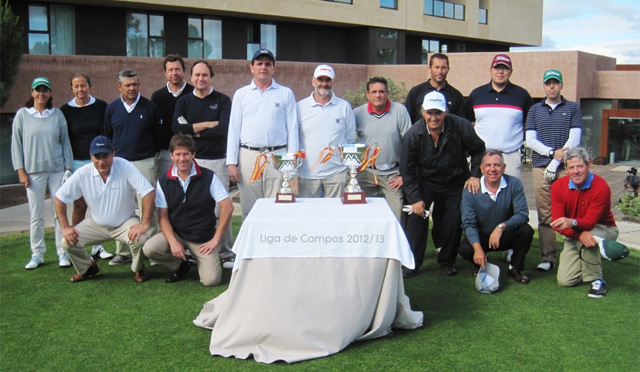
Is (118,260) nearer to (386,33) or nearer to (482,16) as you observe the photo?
(386,33)

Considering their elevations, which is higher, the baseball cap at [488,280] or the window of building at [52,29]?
the window of building at [52,29]

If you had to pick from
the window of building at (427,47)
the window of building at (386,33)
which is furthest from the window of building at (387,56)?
the window of building at (427,47)

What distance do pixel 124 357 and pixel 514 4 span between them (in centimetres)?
3081

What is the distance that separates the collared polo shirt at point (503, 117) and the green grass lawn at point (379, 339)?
1.32 meters

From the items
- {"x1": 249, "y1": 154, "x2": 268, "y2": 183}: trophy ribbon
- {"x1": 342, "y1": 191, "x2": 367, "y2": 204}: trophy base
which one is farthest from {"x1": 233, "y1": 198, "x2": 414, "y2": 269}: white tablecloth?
{"x1": 249, "y1": 154, "x2": 268, "y2": 183}: trophy ribbon

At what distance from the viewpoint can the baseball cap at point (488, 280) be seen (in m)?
5.56

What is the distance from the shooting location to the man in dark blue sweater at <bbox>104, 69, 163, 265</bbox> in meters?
6.32

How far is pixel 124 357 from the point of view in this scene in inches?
165

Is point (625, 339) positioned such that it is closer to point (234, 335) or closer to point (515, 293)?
point (515, 293)

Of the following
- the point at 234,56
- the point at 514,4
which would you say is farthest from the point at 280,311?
the point at 514,4

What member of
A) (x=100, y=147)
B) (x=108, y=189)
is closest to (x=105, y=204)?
(x=108, y=189)

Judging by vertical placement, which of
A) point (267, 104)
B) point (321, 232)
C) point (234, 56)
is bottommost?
point (321, 232)

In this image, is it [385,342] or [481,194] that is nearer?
[385,342]

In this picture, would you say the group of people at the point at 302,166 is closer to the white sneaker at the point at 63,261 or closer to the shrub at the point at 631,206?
the white sneaker at the point at 63,261
